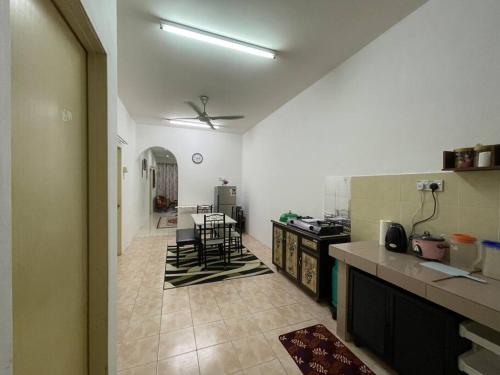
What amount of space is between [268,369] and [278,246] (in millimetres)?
1717

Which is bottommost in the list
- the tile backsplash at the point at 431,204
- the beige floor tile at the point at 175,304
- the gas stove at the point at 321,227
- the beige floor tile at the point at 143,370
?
the beige floor tile at the point at 143,370

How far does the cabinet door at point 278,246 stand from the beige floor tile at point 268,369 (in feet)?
5.00

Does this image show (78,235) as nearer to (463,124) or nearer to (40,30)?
(40,30)

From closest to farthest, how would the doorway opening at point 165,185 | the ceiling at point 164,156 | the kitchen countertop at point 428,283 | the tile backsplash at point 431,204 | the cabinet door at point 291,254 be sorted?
the kitchen countertop at point 428,283 → the tile backsplash at point 431,204 → the cabinet door at point 291,254 → the ceiling at point 164,156 → the doorway opening at point 165,185

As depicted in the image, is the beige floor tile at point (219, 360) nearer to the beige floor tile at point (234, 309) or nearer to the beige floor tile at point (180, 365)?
the beige floor tile at point (180, 365)

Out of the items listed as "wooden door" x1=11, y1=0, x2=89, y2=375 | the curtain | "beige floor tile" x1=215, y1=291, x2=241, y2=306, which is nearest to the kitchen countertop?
"beige floor tile" x1=215, y1=291, x2=241, y2=306

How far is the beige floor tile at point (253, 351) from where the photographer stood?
1.66 metres

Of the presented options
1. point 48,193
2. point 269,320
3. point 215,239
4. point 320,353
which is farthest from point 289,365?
point 215,239

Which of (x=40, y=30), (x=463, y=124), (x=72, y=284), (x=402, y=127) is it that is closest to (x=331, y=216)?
(x=402, y=127)

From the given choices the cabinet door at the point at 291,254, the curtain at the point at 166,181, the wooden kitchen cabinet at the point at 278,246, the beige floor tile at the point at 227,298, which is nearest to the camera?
the beige floor tile at the point at 227,298

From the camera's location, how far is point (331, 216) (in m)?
2.76

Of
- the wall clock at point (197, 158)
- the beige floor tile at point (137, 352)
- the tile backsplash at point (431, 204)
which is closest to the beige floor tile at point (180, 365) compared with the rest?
the beige floor tile at point (137, 352)

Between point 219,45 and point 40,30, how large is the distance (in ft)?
6.42

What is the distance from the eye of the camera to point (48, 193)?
0.76 metres
